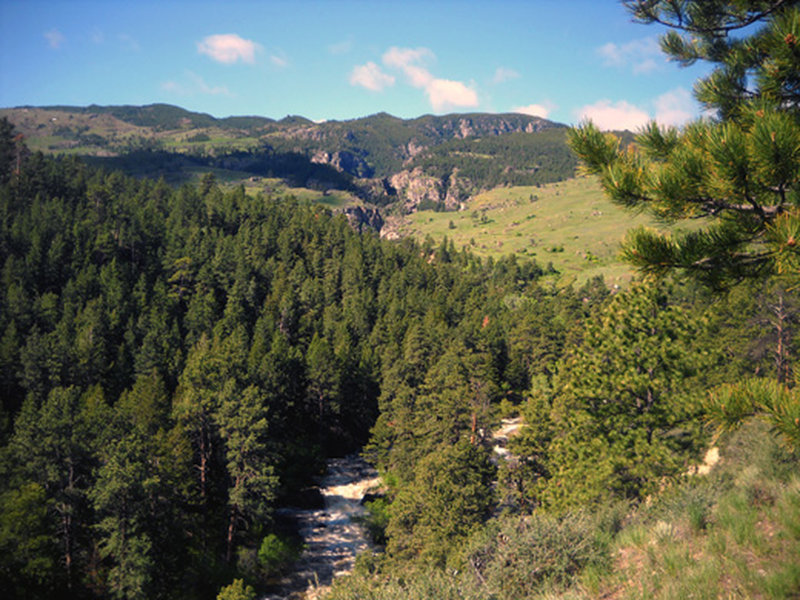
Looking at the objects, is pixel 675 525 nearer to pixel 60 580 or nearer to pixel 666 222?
pixel 666 222

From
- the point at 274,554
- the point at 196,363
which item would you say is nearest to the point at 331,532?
the point at 274,554

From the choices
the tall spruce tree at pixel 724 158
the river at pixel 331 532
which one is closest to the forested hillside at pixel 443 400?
the tall spruce tree at pixel 724 158

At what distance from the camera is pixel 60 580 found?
31656mm

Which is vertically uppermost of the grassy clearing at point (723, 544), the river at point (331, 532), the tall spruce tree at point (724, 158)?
the tall spruce tree at point (724, 158)

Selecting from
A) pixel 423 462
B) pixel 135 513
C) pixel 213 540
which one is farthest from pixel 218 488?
pixel 423 462

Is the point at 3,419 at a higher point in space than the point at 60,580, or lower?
higher

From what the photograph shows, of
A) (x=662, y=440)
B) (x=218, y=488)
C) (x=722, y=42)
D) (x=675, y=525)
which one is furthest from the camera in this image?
(x=218, y=488)

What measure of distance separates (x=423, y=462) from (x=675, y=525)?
2344cm

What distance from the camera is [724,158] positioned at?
245 inches

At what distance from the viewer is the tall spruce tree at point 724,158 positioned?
615 centimetres

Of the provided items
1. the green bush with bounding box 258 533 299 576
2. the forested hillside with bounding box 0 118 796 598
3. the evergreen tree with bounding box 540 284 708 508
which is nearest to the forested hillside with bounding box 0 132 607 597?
the forested hillside with bounding box 0 118 796 598

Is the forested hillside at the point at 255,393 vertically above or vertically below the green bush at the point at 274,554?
above

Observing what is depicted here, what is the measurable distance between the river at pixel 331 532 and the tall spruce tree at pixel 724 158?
32.4m

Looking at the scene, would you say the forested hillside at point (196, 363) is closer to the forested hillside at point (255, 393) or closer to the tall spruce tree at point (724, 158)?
the forested hillside at point (255, 393)
